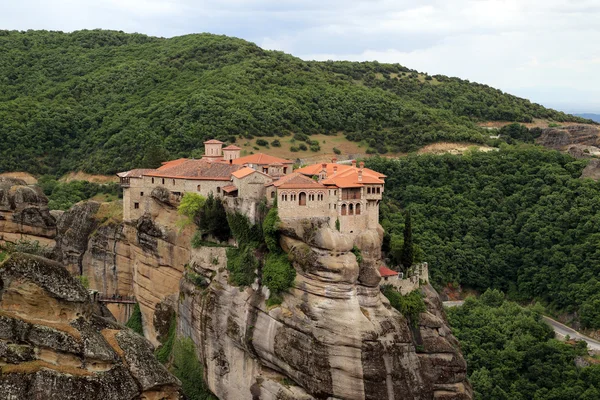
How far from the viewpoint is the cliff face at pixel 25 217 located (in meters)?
61.0

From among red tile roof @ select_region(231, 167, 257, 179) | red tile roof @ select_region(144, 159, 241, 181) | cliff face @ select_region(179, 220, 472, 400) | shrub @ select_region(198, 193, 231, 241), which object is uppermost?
red tile roof @ select_region(231, 167, 257, 179)

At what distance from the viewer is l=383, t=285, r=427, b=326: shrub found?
4612 cm

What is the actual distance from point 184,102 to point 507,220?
40853mm

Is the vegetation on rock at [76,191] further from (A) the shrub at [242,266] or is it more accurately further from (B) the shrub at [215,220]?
(A) the shrub at [242,266]

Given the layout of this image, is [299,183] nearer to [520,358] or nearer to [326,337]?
[326,337]

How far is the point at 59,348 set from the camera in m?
27.3

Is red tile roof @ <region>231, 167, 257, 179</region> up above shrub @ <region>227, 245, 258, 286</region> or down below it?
above

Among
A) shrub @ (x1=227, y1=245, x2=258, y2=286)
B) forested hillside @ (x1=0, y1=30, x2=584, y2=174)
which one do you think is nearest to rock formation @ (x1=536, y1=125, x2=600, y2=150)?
forested hillside @ (x1=0, y1=30, x2=584, y2=174)

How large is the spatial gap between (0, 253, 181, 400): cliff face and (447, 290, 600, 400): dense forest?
113ft

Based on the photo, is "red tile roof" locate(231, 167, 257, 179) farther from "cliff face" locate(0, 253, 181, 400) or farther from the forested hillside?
the forested hillside

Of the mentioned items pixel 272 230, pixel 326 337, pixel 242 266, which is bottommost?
pixel 326 337

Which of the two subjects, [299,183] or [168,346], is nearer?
[299,183]

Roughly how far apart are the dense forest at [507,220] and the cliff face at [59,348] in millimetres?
41362

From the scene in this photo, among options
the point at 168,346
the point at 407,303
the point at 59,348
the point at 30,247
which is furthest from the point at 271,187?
the point at 30,247
